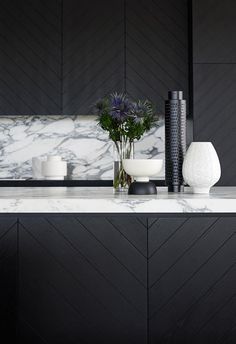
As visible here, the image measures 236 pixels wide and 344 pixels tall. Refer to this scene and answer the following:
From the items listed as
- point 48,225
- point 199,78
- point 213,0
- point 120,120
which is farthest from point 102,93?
point 48,225

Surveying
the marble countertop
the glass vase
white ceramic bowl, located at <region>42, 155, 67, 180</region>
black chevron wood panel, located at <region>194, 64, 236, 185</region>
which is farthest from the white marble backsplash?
the marble countertop

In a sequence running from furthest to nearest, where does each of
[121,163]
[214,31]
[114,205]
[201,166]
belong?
[214,31] → [121,163] → [201,166] → [114,205]

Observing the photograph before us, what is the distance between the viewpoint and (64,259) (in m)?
2.37

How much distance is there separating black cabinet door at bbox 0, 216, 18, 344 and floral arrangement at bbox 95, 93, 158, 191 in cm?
52

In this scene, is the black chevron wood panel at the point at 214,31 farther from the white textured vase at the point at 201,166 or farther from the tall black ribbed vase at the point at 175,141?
the white textured vase at the point at 201,166

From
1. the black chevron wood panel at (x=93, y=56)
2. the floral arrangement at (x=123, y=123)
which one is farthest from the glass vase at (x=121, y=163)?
the black chevron wood panel at (x=93, y=56)

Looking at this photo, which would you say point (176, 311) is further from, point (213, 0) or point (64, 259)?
point (213, 0)

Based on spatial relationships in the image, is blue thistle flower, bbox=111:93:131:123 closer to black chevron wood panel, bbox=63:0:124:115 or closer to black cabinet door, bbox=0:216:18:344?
black cabinet door, bbox=0:216:18:344

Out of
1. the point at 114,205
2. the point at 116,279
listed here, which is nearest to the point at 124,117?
the point at 114,205

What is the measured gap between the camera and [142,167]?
2441 mm

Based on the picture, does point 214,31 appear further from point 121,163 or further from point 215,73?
point 121,163

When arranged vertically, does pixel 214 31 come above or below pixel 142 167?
above

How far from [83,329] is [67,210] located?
1.71ft

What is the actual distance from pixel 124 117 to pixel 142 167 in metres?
0.25
